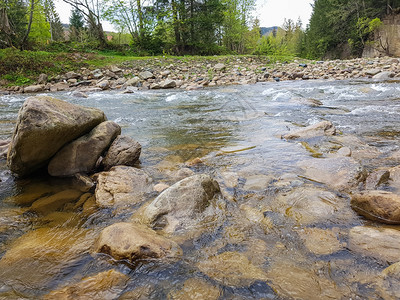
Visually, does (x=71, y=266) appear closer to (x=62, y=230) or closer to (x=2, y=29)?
(x=62, y=230)

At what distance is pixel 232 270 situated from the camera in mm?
1558

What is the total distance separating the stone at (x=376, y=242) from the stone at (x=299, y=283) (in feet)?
1.29

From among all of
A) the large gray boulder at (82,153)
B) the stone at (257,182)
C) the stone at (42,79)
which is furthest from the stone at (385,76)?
the stone at (42,79)

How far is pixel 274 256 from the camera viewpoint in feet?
5.45

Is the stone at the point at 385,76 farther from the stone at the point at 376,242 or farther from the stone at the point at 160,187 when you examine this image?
the stone at the point at 160,187

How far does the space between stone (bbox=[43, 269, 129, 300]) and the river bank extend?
10.0 meters

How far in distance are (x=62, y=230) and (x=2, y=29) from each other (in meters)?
22.7

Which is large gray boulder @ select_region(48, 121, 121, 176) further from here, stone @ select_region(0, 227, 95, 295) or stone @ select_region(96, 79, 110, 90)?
stone @ select_region(96, 79, 110, 90)

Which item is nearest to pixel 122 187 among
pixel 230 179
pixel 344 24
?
pixel 230 179

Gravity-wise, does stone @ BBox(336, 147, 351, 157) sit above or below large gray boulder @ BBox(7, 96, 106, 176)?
below

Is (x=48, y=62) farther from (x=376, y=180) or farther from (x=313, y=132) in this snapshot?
(x=376, y=180)

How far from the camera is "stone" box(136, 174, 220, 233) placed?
6.81 ft

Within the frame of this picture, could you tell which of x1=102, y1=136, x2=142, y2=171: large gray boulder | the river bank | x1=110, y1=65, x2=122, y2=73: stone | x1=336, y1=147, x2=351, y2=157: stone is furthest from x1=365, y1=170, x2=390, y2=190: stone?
x1=110, y1=65, x2=122, y2=73: stone

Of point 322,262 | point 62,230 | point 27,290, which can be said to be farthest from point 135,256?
point 322,262
